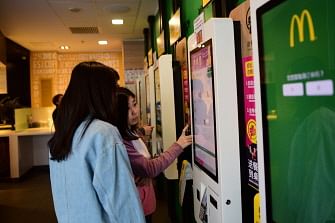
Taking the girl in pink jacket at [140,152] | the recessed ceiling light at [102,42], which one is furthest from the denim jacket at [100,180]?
the recessed ceiling light at [102,42]

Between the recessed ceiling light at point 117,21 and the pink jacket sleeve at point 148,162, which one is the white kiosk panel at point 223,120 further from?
the recessed ceiling light at point 117,21

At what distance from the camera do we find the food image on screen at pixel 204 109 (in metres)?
1.39

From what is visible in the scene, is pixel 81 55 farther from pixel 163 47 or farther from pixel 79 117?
pixel 79 117

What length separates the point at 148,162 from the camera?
1.94 m

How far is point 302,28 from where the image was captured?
0.73 metres

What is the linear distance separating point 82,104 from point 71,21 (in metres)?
4.76

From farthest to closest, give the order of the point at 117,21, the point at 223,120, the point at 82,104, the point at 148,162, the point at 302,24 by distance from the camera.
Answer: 1. the point at 117,21
2. the point at 148,162
3. the point at 82,104
4. the point at 223,120
5. the point at 302,24

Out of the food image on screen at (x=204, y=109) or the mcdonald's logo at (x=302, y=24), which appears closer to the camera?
the mcdonald's logo at (x=302, y=24)

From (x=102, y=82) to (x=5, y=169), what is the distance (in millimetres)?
5823

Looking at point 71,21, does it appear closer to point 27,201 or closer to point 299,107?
point 27,201

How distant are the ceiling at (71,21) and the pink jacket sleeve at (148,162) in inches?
131

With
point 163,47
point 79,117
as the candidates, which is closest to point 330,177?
point 79,117

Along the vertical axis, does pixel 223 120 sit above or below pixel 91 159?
above

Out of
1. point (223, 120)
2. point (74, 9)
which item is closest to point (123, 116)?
point (223, 120)
